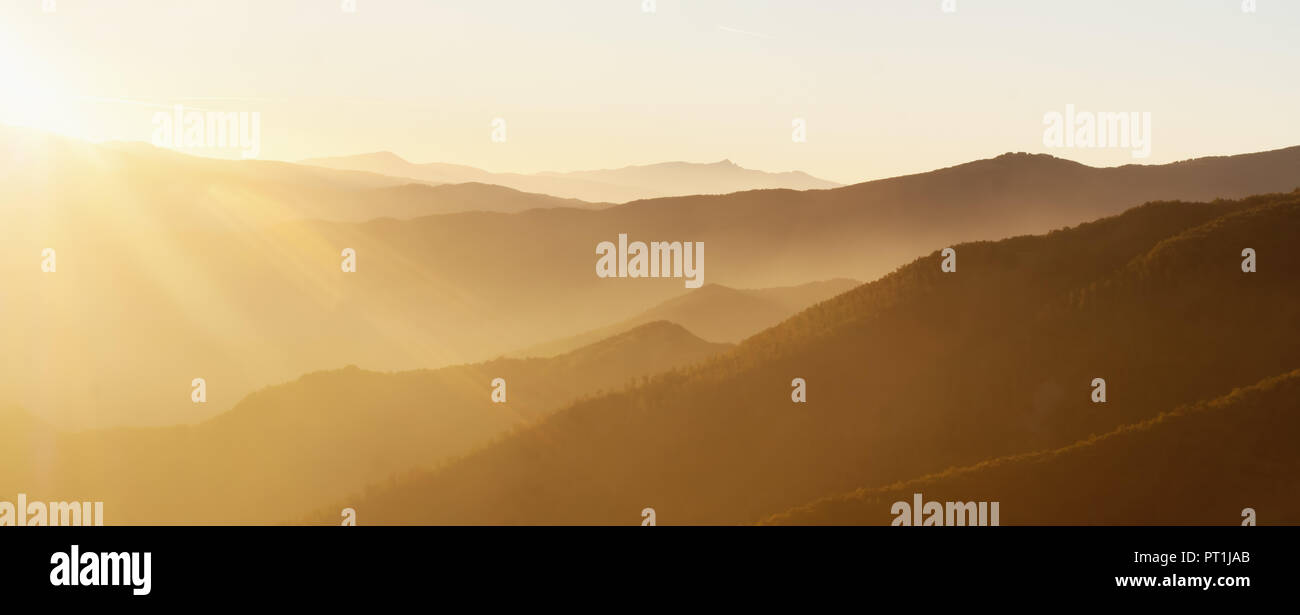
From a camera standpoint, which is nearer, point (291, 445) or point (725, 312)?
point (291, 445)

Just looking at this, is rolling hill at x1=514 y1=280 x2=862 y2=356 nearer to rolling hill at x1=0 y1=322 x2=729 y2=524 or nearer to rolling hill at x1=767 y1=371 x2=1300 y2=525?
rolling hill at x1=0 y1=322 x2=729 y2=524

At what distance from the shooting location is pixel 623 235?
648ft

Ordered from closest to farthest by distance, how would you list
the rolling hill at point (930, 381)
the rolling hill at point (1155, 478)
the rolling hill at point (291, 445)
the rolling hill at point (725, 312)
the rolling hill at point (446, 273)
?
the rolling hill at point (1155, 478)
the rolling hill at point (930, 381)
the rolling hill at point (291, 445)
the rolling hill at point (725, 312)
the rolling hill at point (446, 273)

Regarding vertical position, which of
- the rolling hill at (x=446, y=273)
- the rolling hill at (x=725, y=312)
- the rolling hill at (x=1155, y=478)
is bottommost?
the rolling hill at (x=1155, y=478)

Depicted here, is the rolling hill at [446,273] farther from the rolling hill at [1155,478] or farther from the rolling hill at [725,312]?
the rolling hill at [1155,478]

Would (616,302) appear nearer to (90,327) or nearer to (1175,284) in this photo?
(90,327)

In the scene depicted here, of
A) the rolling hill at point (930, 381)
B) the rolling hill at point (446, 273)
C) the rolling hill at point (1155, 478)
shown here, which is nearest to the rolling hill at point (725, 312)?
the rolling hill at point (446, 273)

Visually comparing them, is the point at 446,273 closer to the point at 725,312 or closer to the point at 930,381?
the point at 725,312

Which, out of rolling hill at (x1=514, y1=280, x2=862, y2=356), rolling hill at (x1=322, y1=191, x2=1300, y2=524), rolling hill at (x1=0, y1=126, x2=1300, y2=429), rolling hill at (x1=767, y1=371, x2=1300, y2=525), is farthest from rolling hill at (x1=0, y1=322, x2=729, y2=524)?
rolling hill at (x1=0, y1=126, x2=1300, y2=429)

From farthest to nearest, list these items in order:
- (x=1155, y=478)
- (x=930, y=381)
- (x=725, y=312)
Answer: (x=725, y=312) → (x=930, y=381) → (x=1155, y=478)

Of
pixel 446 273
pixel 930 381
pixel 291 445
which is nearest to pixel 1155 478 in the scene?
pixel 930 381

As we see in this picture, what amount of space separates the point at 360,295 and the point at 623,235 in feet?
170
